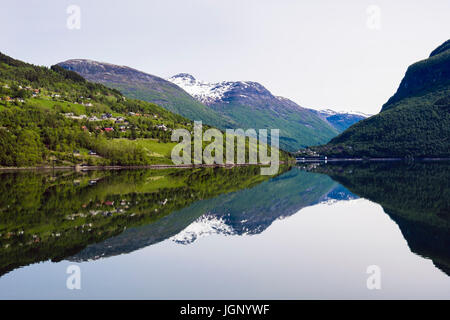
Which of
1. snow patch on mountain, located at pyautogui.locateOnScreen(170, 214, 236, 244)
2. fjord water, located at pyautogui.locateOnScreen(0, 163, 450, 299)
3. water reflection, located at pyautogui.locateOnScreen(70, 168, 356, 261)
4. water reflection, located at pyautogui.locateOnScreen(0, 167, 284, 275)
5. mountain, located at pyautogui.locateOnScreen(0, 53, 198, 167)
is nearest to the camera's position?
fjord water, located at pyautogui.locateOnScreen(0, 163, 450, 299)

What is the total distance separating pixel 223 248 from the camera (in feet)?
87.1

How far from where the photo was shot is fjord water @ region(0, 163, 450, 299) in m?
18.2

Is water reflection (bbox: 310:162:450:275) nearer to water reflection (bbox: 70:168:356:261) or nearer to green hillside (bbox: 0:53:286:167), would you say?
water reflection (bbox: 70:168:356:261)

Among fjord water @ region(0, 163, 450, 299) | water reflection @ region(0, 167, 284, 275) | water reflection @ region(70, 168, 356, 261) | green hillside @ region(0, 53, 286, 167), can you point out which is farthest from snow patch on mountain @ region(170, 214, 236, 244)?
green hillside @ region(0, 53, 286, 167)

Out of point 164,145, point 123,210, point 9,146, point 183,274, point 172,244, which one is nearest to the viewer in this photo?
point 183,274

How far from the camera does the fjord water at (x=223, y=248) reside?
18.2m

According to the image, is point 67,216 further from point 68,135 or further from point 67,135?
point 68,135

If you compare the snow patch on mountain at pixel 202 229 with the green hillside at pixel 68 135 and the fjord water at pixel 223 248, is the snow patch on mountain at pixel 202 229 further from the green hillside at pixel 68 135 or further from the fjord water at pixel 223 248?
the green hillside at pixel 68 135

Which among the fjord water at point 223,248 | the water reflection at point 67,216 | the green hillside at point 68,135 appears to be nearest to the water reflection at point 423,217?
the fjord water at point 223,248

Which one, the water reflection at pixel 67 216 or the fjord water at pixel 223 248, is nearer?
the fjord water at pixel 223 248
